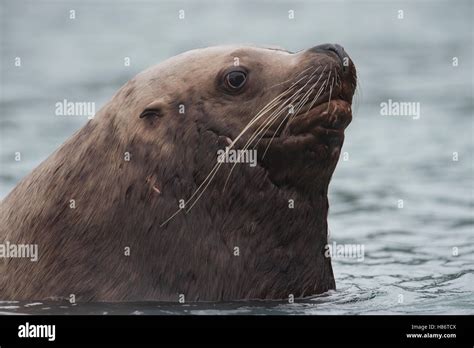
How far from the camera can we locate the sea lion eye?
11.6 m

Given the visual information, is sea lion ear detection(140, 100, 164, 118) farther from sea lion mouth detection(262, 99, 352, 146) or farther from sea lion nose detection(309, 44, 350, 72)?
sea lion nose detection(309, 44, 350, 72)

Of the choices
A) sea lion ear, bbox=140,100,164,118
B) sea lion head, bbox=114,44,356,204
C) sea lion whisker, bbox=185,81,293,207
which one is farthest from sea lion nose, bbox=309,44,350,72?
sea lion ear, bbox=140,100,164,118

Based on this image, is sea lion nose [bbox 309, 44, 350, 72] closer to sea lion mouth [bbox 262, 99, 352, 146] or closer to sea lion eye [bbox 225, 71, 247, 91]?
sea lion mouth [bbox 262, 99, 352, 146]

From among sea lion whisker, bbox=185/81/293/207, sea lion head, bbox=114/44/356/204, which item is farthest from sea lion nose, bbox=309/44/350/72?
sea lion whisker, bbox=185/81/293/207

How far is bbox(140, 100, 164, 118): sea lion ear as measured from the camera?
457 inches

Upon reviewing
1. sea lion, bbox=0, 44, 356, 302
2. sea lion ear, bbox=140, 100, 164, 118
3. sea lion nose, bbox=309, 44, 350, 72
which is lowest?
sea lion, bbox=0, 44, 356, 302

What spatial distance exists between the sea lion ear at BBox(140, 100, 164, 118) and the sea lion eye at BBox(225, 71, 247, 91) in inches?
22.0

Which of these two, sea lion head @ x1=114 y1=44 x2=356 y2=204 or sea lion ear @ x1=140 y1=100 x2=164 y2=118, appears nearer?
sea lion head @ x1=114 y1=44 x2=356 y2=204

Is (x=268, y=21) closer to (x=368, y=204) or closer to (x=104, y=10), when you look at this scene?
(x=104, y=10)

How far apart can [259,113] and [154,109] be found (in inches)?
33.1

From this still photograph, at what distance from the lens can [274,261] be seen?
11.8m

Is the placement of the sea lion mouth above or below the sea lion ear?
below

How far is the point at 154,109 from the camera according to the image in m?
11.6

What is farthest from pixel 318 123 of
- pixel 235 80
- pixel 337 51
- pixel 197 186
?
pixel 197 186
